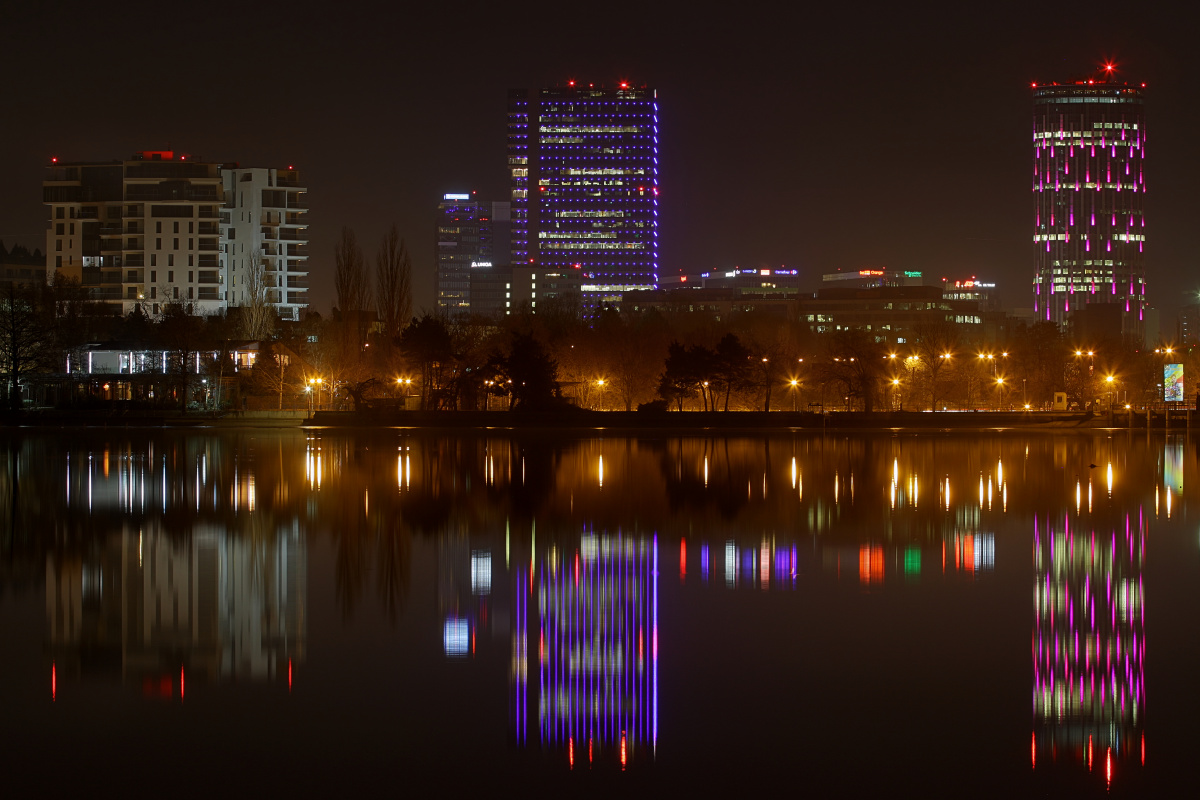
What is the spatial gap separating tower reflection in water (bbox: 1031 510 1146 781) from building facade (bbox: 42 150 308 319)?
123916 millimetres

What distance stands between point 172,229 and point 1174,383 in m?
107

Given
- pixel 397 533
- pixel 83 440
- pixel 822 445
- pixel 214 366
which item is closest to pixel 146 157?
pixel 214 366

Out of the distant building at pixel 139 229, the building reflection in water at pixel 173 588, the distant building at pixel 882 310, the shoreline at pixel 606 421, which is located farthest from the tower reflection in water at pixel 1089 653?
the distant building at pixel 882 310

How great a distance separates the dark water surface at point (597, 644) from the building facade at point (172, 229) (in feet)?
379

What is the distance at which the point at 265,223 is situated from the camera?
135 metres

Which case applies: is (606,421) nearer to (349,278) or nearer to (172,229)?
(349,278)

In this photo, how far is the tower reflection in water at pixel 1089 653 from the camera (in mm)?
8367

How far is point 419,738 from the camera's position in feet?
27.4

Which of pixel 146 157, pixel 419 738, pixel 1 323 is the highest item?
pixel 146 157

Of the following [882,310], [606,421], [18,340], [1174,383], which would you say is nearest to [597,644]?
[606,421]

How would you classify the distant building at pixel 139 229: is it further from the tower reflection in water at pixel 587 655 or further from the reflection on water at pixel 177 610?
the tower reflection in water at pixel 587 655

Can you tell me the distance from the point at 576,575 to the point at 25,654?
6.44 m

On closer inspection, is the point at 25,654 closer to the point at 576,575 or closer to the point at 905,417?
the point at 576,575

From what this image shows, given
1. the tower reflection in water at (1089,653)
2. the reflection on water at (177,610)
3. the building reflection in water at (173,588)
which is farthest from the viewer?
the building reflection in water at (173,588)
